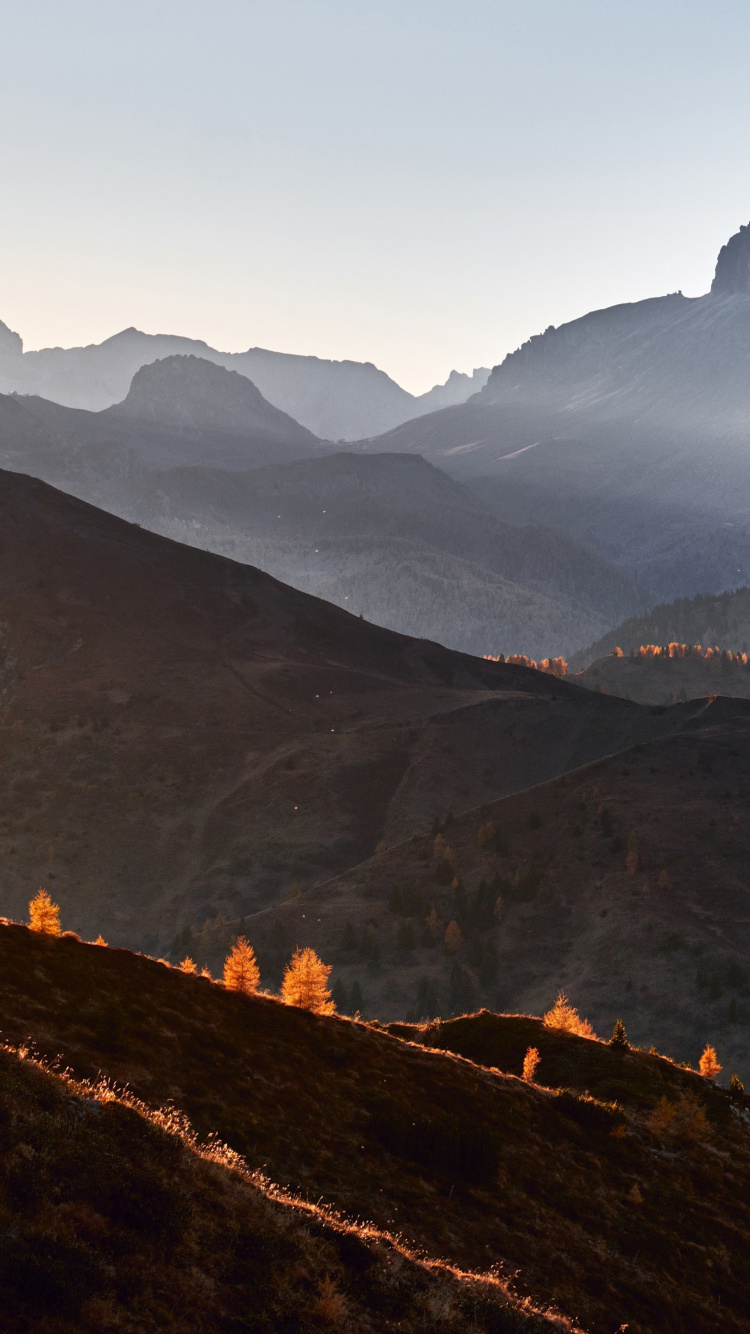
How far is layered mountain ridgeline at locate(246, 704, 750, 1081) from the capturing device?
113 meters

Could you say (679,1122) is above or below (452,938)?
above

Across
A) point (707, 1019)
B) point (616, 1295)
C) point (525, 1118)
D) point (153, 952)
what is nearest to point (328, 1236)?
point (616, 1295)

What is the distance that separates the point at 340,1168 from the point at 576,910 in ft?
374

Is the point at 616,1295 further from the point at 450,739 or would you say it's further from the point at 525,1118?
the point at 450,739

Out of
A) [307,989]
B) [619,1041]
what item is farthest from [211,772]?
[307,989]

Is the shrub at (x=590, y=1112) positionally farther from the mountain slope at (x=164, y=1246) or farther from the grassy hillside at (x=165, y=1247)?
the grassy hillside at (x=165, y=1247)

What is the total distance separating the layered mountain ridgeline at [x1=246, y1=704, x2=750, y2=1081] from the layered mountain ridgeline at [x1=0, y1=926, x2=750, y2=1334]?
8130cm

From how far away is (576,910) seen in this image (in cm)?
13038

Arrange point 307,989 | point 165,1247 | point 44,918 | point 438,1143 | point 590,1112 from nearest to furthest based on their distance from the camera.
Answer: point 165,1247 → point 438,1143 → point 44,918 → point 590,1112 → point 307,989

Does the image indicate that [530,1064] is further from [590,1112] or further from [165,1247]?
[165,1247]

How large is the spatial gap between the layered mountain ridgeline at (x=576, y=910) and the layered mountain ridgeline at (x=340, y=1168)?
8130 centimetres

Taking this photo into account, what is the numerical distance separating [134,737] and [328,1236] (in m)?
169

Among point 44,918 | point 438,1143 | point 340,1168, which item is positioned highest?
point 44,918

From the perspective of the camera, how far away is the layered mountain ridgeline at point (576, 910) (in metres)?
113
